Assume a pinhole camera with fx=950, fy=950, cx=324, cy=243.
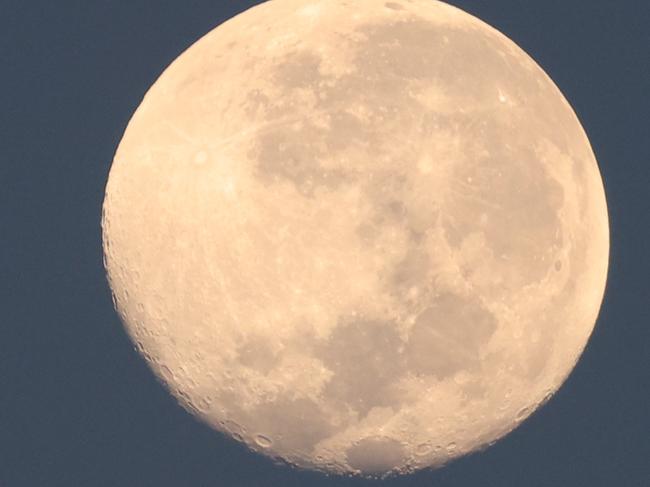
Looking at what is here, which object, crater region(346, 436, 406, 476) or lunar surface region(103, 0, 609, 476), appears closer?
Answer: lunar surface region(103, 0, 609, 476)

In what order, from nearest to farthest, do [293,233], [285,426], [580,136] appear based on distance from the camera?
[293,233]
[285,426]
[580,136]

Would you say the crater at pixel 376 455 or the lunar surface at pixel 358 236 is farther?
the crater at pixel 376 455

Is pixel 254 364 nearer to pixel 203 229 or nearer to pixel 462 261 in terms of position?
pixel 203 229

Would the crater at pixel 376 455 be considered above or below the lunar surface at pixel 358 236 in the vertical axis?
below

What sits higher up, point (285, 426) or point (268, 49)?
point (268, 49)

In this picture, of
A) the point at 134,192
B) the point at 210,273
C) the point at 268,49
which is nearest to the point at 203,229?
the point at 210,273
